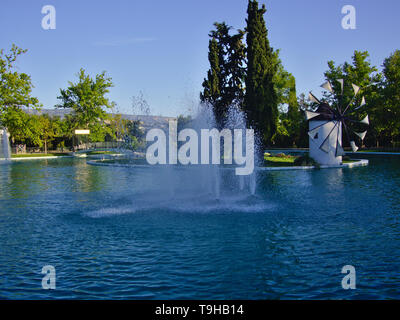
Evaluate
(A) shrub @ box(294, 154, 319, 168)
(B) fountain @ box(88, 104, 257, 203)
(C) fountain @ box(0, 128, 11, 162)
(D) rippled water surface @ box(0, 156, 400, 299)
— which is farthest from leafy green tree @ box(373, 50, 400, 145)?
(C) fountain @ box(0, 128, 11, 162)

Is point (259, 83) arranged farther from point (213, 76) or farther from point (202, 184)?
point (202, 184)

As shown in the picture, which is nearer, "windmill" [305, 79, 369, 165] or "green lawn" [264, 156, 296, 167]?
"green lawn" [264, 156, 296, 167]

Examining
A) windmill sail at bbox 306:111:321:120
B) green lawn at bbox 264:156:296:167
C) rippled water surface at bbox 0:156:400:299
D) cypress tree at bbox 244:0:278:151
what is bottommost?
rippled water surface at bbox 0:156:400:299

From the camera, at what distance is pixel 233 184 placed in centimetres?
2067

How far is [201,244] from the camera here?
375 inches

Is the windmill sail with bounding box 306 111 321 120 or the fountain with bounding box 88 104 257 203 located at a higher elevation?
the windmill sail with bounding box 306 111 321 120

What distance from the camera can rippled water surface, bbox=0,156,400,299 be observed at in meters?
6.90

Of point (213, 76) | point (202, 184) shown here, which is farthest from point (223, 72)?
point (202, 184)

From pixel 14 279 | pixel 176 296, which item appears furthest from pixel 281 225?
pixel 14 279

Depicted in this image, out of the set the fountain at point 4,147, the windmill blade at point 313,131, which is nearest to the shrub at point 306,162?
the windmill blade at point 313,131

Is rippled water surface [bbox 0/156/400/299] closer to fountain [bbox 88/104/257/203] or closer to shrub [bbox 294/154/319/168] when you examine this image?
fountain [bbox 88/104/257/203]

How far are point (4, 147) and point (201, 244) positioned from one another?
151ft

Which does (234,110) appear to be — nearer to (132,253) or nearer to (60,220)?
(60,220)

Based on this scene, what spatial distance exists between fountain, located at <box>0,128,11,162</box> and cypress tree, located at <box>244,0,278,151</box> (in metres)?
30.7
